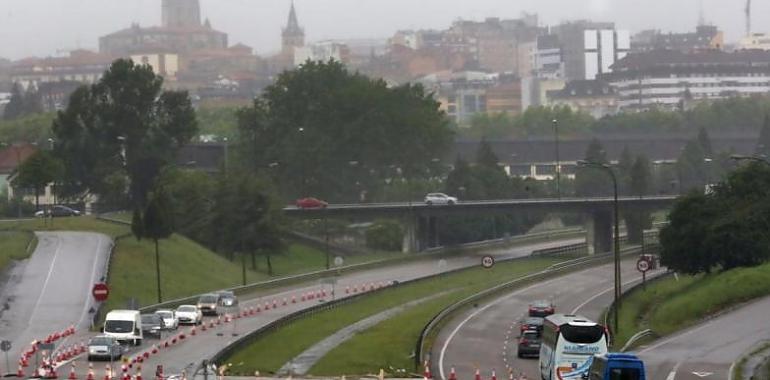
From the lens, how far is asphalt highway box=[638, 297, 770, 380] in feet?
A: 201

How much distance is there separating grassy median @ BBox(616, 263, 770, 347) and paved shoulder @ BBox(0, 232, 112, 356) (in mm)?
22535

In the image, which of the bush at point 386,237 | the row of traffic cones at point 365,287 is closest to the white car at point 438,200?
the bush at point 386,237

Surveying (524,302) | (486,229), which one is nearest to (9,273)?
(524,302)

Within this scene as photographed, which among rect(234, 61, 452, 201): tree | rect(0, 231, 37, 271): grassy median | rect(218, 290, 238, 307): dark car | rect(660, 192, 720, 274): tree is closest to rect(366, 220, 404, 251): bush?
rect(234, 61, 452, 201): tree

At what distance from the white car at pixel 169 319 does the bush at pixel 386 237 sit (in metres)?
69.5

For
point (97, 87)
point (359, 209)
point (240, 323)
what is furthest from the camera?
point (97, 87)

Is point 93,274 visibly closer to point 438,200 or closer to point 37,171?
point 37,171

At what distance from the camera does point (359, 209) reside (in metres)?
146

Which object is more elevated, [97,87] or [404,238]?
[97,87]

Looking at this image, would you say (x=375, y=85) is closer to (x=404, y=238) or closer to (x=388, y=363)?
(x=404, y=238)

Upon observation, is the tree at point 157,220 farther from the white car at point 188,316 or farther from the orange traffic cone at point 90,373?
the orange traffic cone at point 90,373

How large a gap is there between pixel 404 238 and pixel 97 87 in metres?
27.4

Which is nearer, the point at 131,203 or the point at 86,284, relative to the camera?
the point at 86,284

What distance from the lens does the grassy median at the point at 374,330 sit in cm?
6919
